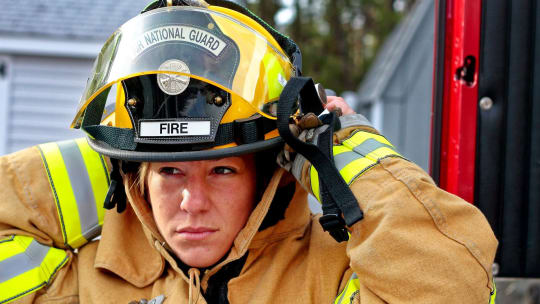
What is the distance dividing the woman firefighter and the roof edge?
7.72m

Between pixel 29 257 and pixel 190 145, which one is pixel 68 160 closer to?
pixel 29 257

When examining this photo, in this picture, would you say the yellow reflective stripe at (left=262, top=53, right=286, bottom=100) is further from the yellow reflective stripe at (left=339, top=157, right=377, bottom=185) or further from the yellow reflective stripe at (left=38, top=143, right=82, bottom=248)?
the yellow reflective stripe at (left=38, top=143, right=82, bottom=248)

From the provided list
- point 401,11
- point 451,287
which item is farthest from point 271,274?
point 401,11

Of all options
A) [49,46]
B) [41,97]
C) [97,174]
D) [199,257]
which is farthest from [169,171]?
[41,97]

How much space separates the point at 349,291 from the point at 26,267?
1193mm

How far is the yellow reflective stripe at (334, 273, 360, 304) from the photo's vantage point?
1.91 m

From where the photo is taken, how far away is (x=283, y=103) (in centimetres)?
187

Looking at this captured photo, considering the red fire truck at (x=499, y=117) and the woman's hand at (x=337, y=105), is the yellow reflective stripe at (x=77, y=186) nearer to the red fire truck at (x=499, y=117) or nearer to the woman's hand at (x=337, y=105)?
the woman's hand at (x=337, y=105)

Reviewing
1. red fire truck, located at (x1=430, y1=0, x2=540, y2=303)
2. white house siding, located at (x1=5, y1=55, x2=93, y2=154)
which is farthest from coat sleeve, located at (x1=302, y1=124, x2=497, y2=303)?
white house siding, located at (x1=5, y1=55, x2=93, y2=154)

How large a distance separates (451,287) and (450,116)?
791mm

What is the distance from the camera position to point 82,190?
235 cm

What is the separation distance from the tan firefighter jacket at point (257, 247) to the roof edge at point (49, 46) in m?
7.72

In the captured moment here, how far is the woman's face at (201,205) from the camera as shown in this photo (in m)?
2.08

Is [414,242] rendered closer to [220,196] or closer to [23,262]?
[220,196]
